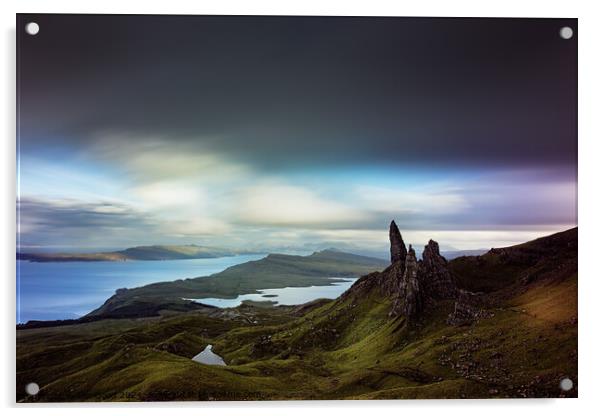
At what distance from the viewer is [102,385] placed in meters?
9.55

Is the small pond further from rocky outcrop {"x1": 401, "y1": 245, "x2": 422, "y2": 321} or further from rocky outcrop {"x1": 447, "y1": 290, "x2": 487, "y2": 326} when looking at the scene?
rocky outcrop {"x1": 447, "y1": 290, "x2": 487, "y2": 326}

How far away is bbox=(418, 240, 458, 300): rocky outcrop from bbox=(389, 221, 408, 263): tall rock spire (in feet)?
1.37

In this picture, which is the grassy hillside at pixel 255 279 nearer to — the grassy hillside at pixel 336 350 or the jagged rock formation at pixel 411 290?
the grassy hillside at pixel 336 350

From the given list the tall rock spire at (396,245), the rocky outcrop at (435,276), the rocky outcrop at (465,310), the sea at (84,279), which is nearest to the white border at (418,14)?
the sea at (84,279)

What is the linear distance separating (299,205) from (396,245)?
2123 mm

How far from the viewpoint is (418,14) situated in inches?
390

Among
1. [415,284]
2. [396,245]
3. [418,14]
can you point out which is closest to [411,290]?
[415,284]

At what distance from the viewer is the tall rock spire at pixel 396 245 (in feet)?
33.1

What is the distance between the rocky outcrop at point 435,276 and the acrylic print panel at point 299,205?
0.14 ft

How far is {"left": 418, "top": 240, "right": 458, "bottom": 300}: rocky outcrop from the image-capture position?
33.3 ft

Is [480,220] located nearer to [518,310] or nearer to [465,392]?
[518,310]

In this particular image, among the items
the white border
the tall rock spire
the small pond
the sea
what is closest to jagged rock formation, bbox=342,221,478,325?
the tall rock spire

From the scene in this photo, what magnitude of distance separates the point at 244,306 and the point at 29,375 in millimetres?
4196
